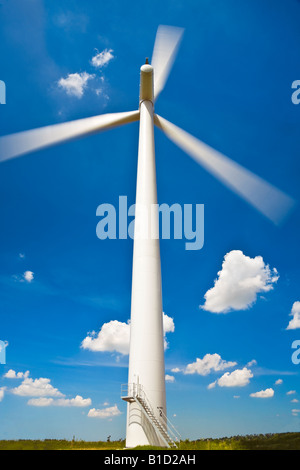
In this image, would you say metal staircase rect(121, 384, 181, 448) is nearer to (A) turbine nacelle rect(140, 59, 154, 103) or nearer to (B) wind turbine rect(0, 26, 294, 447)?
(B) wind turbine rect(0, 26, 294, 447)

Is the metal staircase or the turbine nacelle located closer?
the metal staircase

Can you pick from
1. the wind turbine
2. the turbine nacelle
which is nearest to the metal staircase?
the wind turbine

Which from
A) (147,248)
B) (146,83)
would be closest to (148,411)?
(147,248)

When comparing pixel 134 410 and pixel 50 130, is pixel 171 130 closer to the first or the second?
pixel 50 130

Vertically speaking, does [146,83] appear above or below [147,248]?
above

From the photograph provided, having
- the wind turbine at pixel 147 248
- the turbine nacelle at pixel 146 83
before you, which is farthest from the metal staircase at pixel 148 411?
the turbine nacelle at pixel 146 83

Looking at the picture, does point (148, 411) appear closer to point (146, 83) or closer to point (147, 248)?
point (147, 248)

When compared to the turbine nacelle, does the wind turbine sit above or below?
below

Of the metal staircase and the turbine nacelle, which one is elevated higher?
the turbine nacelle

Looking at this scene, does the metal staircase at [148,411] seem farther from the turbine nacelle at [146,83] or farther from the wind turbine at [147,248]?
the turbine nacelle at [146,83]
